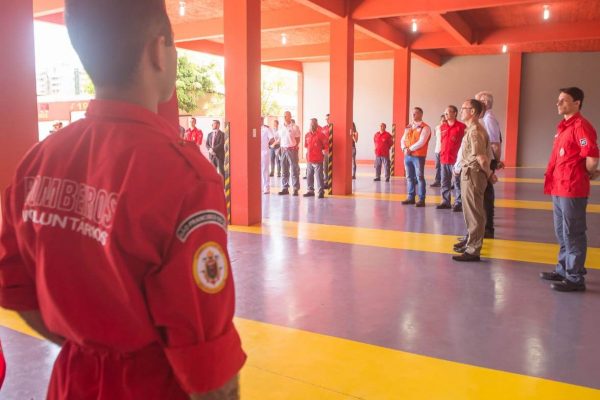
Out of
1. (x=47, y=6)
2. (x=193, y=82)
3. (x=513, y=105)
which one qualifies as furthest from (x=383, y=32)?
(x=193, y=82)

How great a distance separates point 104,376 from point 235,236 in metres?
6.43

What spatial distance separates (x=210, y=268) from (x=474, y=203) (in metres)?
5.39

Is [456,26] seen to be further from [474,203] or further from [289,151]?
[474,203]

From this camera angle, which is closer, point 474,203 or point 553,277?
point 553,277

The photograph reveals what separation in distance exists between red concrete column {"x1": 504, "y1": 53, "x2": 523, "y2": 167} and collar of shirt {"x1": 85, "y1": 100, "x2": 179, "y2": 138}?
20.4m

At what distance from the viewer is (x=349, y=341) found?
12.0ft

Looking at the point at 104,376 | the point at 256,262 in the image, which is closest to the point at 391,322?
the point at 256,262

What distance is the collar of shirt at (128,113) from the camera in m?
1.04

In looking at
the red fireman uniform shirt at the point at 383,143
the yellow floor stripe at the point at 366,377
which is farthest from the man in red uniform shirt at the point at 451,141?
the yellow floor stripe at the point at 366,377

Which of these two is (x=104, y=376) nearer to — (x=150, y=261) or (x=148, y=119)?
(x=150, y=261)

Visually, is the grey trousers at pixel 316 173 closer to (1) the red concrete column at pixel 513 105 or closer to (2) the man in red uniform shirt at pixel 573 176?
(2) the man in red uniform shirt at pixel 573 176

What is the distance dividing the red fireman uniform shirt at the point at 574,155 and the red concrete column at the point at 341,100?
7310 mm

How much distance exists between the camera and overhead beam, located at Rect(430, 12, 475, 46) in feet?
40.9

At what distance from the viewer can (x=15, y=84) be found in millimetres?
3961
